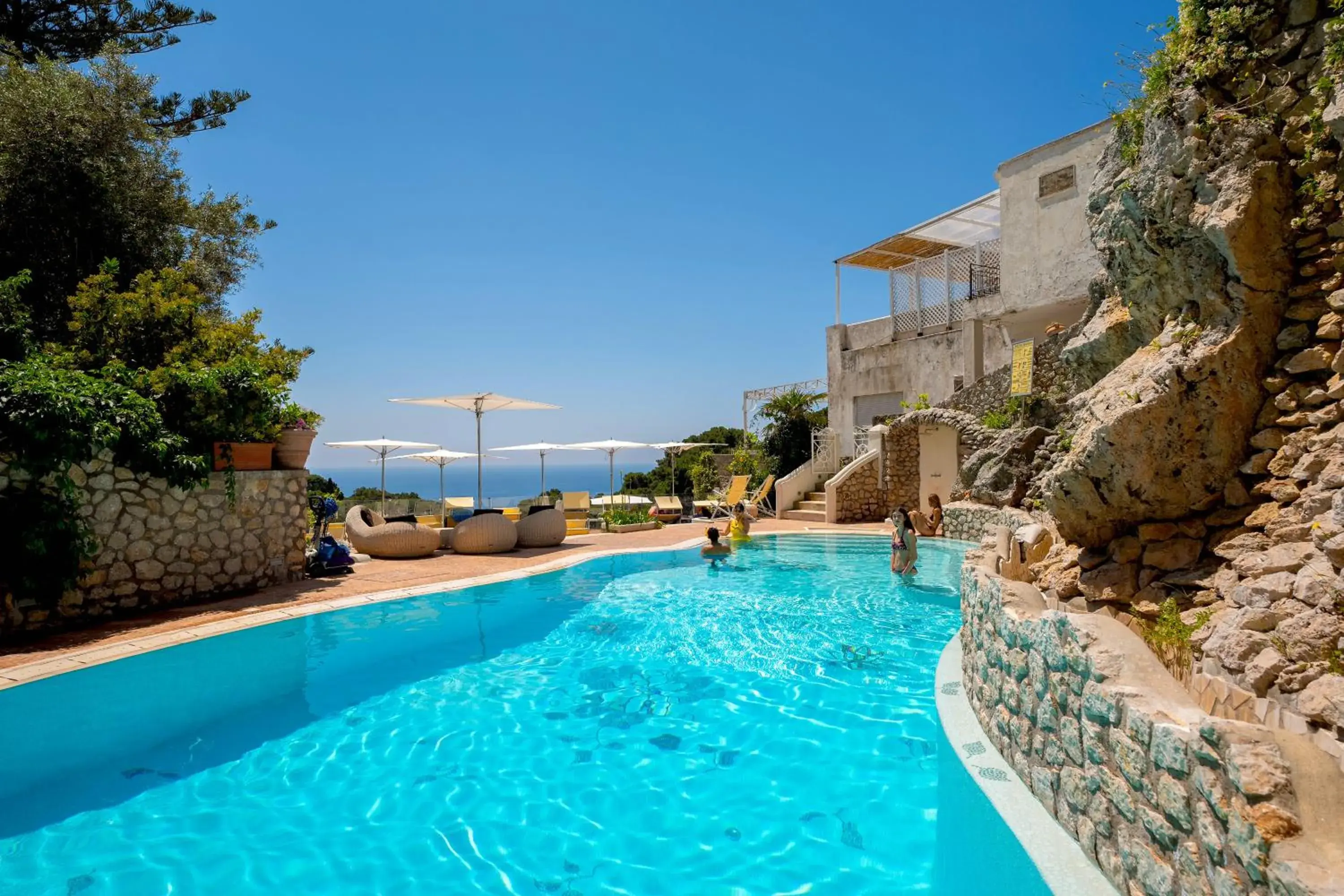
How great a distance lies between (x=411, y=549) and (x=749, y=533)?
340 inches

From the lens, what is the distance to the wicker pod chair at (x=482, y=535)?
46.2 feet

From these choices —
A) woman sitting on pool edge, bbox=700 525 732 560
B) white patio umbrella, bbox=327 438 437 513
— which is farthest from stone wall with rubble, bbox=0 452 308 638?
white patio umbrella, bbox=327 438 437 513

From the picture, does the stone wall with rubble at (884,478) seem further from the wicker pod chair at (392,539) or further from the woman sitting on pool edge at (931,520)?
the wicker pod chair at (392,539)

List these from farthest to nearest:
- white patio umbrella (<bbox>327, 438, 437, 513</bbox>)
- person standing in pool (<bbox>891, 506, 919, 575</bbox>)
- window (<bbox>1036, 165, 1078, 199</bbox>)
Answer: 1. white patio umbrella (<bbox>327, 438, 437, 513</bbox>)
2. window (<bbox>1036, 165, 1078, 199</bbox>)
3. person standing in pool (<bbox>891, 506, 919, 575</bbox>)

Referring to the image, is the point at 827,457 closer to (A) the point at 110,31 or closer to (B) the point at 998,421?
(B) the point at 998,421

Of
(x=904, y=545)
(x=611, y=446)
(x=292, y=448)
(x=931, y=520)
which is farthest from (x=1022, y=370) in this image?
(x=292, y=448)

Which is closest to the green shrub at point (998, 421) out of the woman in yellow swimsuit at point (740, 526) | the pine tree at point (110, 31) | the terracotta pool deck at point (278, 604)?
the woman in yellow swimsuit at point (740, 526)

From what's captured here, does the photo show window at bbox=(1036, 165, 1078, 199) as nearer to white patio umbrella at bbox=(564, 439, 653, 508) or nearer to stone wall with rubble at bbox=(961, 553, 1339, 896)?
white patio umbrella at bbox=(564, 439, 653, 508)

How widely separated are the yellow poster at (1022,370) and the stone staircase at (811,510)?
6180 millimetres

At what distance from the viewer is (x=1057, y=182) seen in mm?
18141

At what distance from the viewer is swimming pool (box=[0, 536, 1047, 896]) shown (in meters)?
3.83

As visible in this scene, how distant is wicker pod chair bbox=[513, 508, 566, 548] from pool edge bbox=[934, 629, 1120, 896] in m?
Answer: 11.1

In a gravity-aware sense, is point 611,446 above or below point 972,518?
above

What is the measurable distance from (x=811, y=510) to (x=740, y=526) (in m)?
5.45
